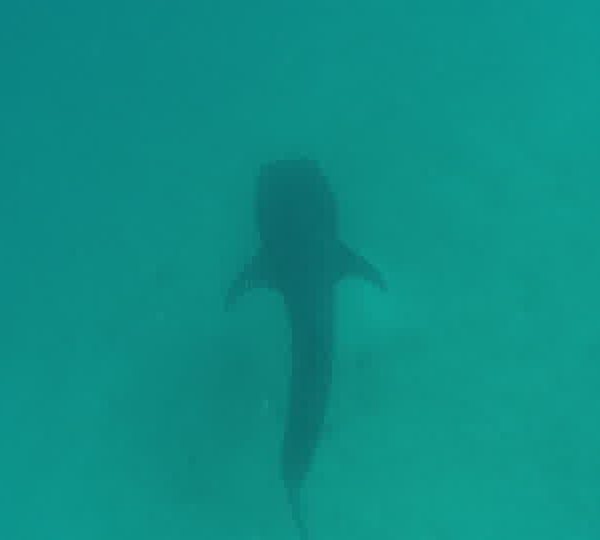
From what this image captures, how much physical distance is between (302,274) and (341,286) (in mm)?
947

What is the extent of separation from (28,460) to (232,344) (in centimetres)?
222

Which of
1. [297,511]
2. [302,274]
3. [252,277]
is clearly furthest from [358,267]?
[297,511]

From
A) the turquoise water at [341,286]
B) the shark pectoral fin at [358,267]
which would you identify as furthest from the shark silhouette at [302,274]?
the turquoise water at [341,286]

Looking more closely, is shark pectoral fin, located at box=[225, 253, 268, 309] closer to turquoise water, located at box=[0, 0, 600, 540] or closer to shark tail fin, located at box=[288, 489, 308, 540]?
→ turquoise water, located at box=[0, 0, 600, 540]

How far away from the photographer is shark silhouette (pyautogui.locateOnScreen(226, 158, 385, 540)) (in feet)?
16.5

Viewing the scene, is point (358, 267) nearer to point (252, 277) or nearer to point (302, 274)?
point (302, 274)

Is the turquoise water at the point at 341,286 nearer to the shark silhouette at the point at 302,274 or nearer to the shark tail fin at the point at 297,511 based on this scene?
the shark tail fin at the point at 297,511

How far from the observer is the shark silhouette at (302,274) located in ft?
16.5

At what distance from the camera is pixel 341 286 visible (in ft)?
20.0

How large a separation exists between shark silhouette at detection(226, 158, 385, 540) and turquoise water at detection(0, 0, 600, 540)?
0.72m

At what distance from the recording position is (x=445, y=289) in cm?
618

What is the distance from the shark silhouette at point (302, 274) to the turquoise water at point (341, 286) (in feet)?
2.38

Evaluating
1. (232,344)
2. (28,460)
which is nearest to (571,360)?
(232,344)

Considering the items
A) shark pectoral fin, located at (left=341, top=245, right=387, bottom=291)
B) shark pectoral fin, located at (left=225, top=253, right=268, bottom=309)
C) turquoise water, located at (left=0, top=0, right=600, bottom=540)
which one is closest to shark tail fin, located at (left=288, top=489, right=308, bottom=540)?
turquoise water, located at (left=0, top=0, right=600, bottom=540)
